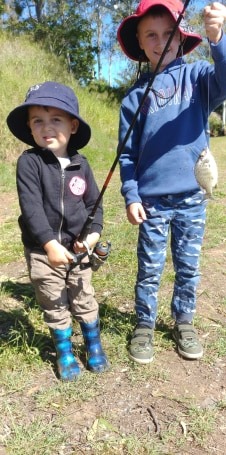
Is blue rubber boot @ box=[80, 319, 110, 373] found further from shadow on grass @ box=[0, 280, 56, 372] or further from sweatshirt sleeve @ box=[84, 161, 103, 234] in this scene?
sweatshirt sleeve @ box=[84, 161, 103, 234]

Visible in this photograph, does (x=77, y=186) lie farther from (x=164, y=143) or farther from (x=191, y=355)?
(x=191, y=355)

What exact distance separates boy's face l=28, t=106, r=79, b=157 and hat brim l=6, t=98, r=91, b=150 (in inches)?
2.0

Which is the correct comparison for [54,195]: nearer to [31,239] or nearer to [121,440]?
[31,239]

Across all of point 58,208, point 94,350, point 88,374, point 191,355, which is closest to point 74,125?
point 58,208

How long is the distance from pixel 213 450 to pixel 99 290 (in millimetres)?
1689

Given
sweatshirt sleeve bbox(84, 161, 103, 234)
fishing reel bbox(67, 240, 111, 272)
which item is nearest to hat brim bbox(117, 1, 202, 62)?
sweatshirt sleeve bbox(84, 161, 103, 234)

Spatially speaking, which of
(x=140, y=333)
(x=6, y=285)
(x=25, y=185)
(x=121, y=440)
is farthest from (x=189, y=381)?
(x=6, y=285)

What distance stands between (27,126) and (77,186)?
424 mm

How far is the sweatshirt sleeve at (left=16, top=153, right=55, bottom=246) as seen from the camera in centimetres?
215

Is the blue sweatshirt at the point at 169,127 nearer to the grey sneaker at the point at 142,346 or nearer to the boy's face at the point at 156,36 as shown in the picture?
the boy's face at the point at 156,36

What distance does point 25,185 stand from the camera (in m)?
2.18

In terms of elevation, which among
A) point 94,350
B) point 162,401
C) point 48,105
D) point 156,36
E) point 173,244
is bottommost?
point 162,401

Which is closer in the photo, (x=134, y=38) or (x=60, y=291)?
(x=60, y=291)

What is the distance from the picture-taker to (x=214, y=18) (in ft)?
6.39
